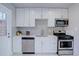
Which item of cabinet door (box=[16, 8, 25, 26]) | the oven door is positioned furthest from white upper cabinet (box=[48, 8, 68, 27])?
cabinet door (box=[16, 8, 25, 26])

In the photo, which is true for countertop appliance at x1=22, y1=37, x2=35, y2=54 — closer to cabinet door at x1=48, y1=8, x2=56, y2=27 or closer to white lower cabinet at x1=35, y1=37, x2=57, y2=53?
white lower cabinet at x1=35, y1=37, x2=57, y2=53

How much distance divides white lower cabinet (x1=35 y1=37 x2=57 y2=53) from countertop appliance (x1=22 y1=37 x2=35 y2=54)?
0.56ft

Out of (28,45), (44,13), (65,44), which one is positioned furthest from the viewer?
(44,13)

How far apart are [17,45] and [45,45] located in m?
1.19

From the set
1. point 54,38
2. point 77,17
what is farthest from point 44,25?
point 77,17

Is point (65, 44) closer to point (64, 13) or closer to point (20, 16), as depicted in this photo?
point (64, 13)

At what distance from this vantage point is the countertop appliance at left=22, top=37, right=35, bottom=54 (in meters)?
5.07

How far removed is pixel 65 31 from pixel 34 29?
1464 millimetres

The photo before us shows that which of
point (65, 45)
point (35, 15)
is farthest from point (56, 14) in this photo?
point (65, 45)

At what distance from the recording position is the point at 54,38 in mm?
5105

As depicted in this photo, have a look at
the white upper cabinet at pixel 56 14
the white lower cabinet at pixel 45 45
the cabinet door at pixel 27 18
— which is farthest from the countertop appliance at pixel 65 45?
the cabinet door at pixel 27 18

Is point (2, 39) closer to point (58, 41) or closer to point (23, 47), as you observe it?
point (23, 47)

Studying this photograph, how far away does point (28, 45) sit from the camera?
5.11 m

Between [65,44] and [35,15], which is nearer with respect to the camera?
[65,44]
